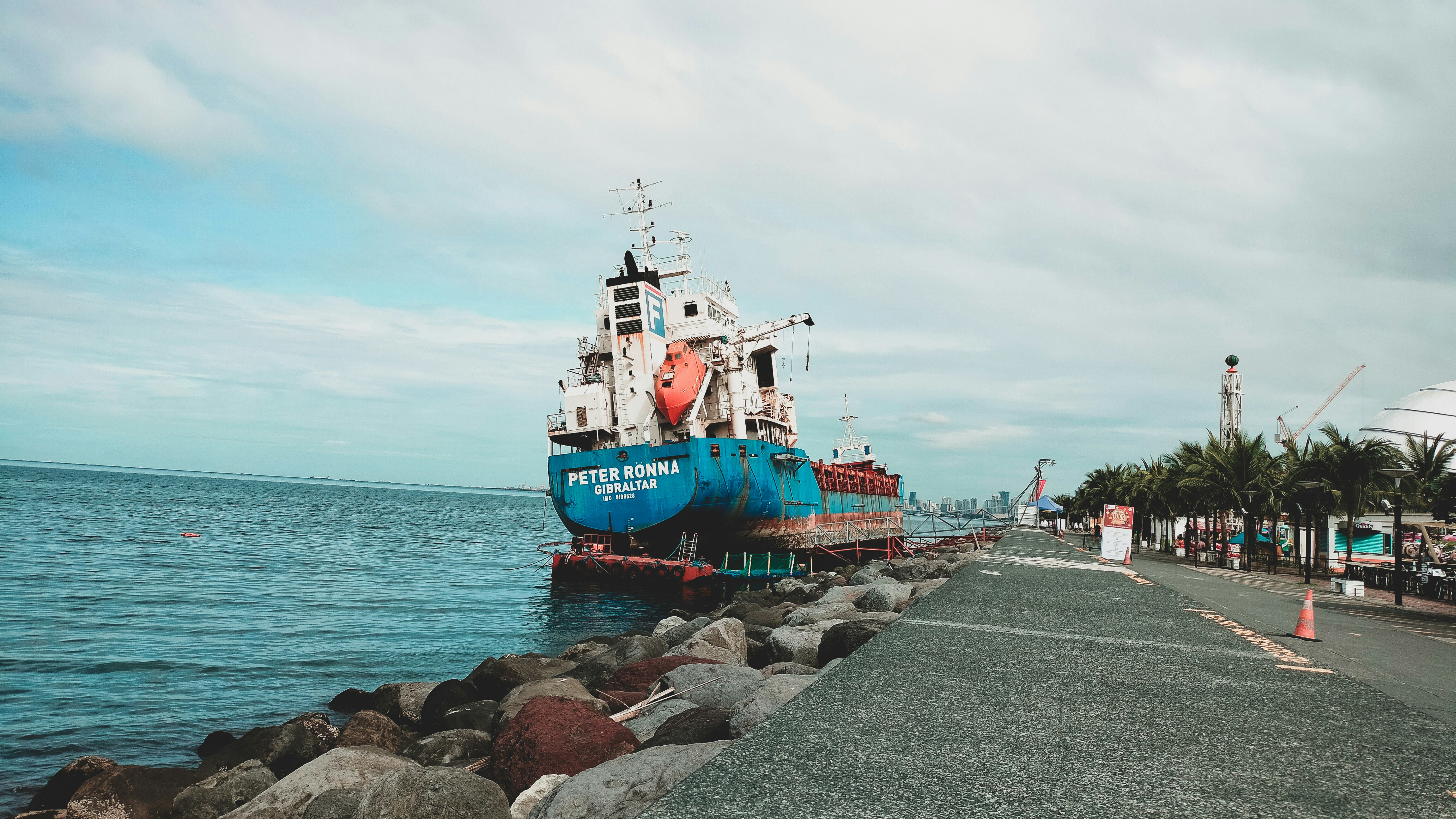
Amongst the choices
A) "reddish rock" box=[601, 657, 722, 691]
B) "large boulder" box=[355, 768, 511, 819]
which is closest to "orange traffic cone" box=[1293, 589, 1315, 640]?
"reddish rock" box=[601, 657, 722, 691]

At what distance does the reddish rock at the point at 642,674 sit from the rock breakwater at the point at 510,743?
0.9 inches

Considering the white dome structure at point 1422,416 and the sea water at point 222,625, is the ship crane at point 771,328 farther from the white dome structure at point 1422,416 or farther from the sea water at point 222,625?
the white dome structure at point 1422,416

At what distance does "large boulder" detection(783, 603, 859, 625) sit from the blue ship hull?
12789 millimetres

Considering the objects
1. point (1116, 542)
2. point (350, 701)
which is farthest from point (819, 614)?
point (1116, 542)

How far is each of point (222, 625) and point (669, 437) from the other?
1439 centimetres

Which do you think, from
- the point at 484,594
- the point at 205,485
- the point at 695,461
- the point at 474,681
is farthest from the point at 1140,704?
the point at 205,485

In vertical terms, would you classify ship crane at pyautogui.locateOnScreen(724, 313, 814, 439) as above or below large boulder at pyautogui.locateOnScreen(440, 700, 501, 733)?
above

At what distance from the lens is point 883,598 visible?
12664 mm

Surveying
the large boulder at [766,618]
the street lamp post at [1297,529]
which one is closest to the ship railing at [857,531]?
the street lamp post at [1297,529]

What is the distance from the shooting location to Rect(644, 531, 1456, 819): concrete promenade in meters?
3.57

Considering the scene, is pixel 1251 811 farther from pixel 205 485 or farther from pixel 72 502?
pixel 205 485

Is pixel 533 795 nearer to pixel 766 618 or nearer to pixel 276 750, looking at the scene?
pixel 276 750

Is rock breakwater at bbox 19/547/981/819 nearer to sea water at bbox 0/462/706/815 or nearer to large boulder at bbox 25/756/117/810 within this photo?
large boulder at bbox 25/756/117/810

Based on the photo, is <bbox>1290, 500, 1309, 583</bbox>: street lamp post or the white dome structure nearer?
<bbox>1290, 500, 1309, 583</bbox>: street lamp post
